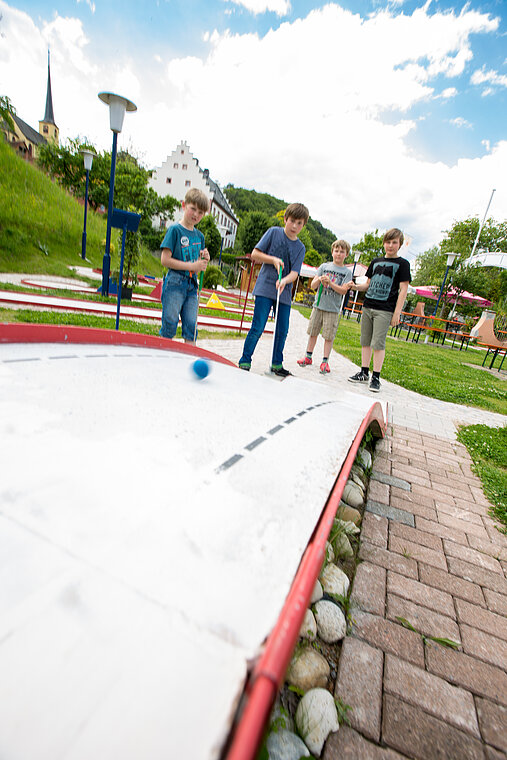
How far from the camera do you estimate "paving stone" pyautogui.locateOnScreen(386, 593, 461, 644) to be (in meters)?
1.27

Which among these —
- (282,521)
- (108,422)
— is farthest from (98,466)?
(282,521)

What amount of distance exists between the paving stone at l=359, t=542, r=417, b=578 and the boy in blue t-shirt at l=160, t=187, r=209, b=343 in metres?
2.49

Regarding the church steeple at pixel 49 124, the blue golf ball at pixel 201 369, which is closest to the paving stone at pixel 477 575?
the blue golf ball at pixel 201 369

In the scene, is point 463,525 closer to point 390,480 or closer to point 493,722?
point 390,480

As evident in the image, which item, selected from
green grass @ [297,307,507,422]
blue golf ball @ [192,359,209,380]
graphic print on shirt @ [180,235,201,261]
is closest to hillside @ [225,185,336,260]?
green grass @ [297,307,507,422]


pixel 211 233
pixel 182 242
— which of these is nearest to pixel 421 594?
pixel 182 242

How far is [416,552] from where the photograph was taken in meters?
1.68

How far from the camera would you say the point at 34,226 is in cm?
1234

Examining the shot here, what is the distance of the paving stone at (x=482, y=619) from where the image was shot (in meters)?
1.32

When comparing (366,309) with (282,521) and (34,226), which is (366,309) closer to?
(282,521)

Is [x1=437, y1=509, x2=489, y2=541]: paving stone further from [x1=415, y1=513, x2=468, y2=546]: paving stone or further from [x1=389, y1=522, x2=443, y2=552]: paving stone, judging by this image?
[x1=389, y1=522, x2=443, y2=552]: paving stone

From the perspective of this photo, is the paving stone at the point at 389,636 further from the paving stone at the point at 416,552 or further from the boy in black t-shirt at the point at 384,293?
the boy in black t-shirt at the point at 384,293

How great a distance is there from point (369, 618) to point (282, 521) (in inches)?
26.0

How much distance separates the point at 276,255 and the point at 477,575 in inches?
119
